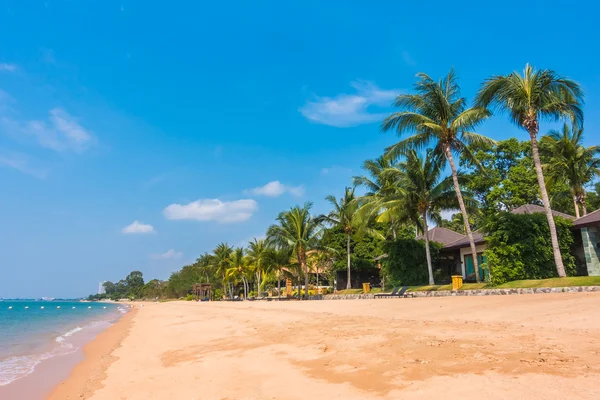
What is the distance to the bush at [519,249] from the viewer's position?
16.0 metres

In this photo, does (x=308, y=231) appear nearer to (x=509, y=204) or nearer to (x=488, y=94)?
(x=509, y=204)

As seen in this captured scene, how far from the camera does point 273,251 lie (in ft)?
106

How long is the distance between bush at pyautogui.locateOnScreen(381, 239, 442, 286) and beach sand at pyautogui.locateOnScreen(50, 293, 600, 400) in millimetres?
13735

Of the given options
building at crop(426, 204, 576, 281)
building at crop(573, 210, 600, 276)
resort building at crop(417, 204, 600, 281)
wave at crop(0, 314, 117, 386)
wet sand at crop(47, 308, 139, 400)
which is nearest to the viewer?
wet sand at crop(47, 308, 139, 400)

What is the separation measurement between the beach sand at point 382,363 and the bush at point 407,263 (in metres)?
13.7

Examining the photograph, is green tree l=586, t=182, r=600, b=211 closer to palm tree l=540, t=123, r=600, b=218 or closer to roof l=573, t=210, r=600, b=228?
palm tree l=540, t=123, r=600, b=218

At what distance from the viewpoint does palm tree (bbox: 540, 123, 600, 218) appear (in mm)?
22953

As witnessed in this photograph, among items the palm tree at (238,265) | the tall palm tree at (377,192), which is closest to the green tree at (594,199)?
the tall palm tree at (377,192)

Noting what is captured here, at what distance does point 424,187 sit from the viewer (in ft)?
70.0

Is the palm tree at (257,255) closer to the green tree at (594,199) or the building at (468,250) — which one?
the building at (468,250)

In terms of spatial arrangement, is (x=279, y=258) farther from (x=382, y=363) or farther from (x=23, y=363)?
(x=382, y=363)

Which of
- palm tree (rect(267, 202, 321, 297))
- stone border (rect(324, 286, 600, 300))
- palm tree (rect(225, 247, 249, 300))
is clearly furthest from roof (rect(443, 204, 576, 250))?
palm tree (rect(225, 247, 249, 300))

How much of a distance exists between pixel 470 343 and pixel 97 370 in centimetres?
748

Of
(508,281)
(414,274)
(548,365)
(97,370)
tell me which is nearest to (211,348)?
(97,370)
